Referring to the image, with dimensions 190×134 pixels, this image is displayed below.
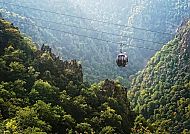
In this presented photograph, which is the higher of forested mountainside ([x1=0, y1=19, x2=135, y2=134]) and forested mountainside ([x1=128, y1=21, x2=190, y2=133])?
forested mountainside ([x1=128, y1=21, x2=190, y2=133])

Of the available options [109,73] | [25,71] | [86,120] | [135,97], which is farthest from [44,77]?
[109,73]

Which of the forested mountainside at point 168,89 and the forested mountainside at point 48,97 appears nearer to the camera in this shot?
the forested mountainside at point 48,97

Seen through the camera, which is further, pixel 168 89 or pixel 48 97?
pixel 168 89

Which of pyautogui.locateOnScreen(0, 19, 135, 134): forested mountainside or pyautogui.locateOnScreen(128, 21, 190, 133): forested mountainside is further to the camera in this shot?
pyautogui.locateOnScreen(128, 21, 190, 133): forested mountainside

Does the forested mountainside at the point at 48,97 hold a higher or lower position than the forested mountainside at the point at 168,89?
lower

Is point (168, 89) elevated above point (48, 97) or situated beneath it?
elevated above
